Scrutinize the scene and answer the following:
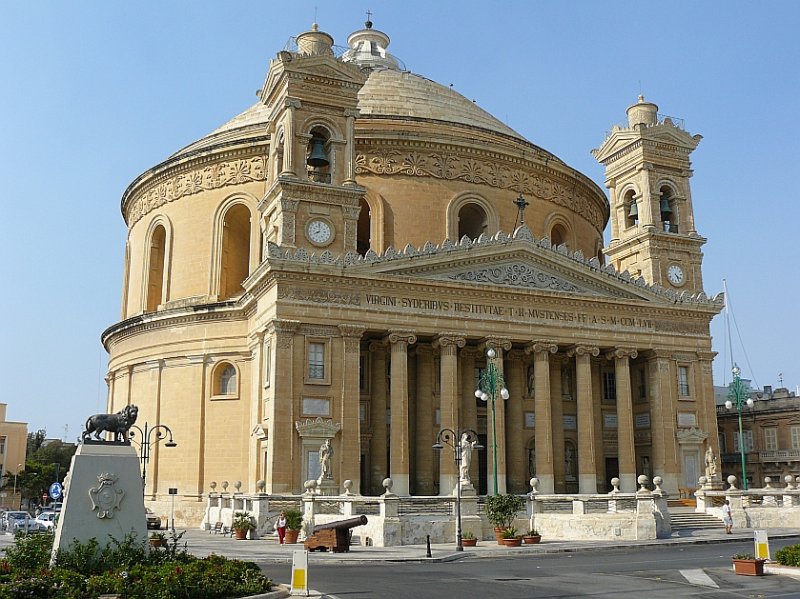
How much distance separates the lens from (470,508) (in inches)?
1303

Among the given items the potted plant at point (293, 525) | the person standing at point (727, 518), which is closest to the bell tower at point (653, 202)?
the person standing at point (727, 518)

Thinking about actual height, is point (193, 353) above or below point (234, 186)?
below

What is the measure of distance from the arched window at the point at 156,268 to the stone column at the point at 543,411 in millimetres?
21801

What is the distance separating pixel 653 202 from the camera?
49.3 metres

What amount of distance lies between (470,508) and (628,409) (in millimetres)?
13699

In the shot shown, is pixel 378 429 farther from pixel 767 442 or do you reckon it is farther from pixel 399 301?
pixel 767 442

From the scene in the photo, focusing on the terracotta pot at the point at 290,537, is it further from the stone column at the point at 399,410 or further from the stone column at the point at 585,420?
the stone column at the point at 585,420

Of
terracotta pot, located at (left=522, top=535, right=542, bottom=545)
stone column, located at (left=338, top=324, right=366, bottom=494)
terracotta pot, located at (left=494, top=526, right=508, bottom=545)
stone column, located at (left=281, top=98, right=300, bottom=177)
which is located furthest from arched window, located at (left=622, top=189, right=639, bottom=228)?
terracotta pot, located at (left=494, top=526, right=508, bottom=545)

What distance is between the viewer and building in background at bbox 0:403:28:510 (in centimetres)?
8944

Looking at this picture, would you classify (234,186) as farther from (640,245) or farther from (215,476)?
(640,245)

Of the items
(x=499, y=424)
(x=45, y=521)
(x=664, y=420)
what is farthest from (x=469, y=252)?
(x=45, y=521)

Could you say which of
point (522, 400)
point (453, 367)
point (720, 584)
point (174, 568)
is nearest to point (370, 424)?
point (453, 367)

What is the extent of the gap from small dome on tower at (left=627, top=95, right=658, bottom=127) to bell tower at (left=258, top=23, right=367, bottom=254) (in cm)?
1701

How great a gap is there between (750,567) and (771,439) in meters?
41.7
